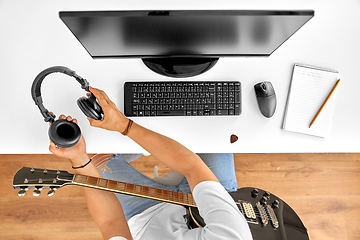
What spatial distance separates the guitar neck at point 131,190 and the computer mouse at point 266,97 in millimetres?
454

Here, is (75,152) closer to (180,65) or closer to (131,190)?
(131,190)

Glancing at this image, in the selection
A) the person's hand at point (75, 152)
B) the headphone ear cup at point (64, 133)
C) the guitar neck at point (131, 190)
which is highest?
the headphone ear cup at point (64, 133)

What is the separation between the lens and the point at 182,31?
2.13ft

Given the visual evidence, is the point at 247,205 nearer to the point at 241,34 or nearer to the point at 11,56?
the point at 241,34

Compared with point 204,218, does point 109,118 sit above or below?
above

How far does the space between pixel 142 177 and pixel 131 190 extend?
0.19 metres

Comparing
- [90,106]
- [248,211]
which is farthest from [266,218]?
[90,106]

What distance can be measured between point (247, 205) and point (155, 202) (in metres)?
0.39

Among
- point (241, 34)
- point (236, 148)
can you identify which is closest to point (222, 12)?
point (241, 34)

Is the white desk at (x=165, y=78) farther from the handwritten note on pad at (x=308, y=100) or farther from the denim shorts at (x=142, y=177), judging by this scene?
the denim shorts at (x=142, y=177)

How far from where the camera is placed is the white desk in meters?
0.90

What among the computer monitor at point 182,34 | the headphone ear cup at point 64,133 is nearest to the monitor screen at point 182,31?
the computer monitor at point 182,34

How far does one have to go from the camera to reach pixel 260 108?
93cm

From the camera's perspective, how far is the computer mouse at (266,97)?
907mm
